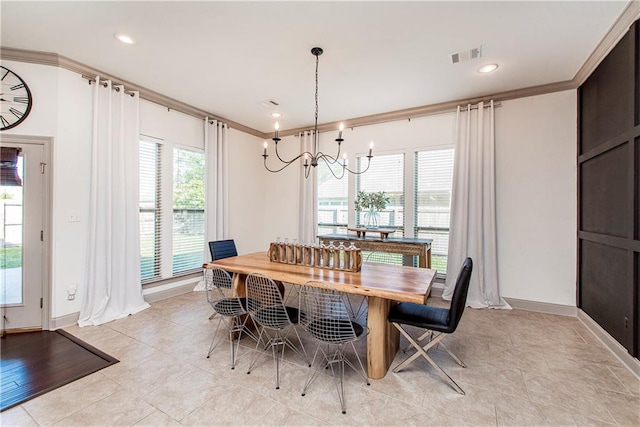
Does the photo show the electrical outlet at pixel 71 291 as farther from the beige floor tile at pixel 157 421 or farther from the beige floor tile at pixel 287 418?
the beige floor tile at pixel 287 418

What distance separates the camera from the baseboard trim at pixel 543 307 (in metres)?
3.62

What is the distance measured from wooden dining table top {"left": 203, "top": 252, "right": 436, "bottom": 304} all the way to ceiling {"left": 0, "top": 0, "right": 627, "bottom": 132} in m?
2.18

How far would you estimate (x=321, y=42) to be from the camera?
2766 millimetres

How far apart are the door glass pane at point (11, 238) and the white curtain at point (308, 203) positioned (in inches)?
147

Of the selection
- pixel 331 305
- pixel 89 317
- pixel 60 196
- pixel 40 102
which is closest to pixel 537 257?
pixel 331 305

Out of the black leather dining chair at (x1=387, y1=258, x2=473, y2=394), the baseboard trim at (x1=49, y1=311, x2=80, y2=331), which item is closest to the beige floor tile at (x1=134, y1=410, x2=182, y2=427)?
the black leather dining chair at (x1=387, y1=258, x2=473, y2=394)

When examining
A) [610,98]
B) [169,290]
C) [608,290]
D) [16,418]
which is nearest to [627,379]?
[608,290]

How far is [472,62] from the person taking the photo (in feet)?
10.3

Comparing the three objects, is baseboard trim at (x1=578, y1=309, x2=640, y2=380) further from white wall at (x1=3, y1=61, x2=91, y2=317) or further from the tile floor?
white wall at (x1=3, y1=61, x2=91, y2=317)

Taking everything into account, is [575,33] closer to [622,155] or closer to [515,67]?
[515,67]

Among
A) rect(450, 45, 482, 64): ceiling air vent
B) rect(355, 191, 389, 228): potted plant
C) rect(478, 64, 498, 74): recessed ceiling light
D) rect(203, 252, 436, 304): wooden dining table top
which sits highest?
rect(478, 64, 498, 74): recessed ceiling light

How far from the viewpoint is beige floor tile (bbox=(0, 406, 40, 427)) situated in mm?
1792

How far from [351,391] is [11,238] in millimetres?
3784

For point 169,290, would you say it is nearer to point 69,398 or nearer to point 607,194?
point 69,398
